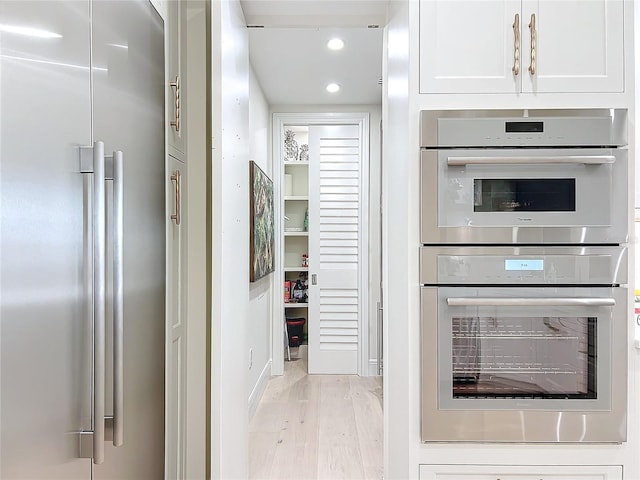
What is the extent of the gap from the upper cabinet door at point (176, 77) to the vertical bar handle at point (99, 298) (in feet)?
2.04

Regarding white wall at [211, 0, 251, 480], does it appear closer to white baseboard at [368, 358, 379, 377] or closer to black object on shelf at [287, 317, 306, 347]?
white baseboard at [368, 358, 379, 377]

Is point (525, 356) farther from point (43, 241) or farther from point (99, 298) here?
point (43, 241)

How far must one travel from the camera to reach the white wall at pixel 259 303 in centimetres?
333

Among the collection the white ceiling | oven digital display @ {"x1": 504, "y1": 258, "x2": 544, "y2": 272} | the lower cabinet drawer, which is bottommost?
the lower cabinet drawer

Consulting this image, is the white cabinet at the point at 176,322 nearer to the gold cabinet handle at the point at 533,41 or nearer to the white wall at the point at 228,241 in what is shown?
the white wall at the point at 228,241

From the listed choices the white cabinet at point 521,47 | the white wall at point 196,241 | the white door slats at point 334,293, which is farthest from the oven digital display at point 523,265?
the white door slats at point 334,293

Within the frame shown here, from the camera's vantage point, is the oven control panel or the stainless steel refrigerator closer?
the stainless steel refrigerator

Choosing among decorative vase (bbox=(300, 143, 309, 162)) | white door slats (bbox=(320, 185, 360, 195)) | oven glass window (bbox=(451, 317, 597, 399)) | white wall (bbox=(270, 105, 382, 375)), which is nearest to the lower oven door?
oven glass window (bbox=(451, 317, 597, 399))

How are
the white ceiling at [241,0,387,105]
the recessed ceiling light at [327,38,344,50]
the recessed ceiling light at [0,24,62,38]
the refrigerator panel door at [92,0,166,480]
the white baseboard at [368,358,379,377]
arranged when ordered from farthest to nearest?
the white baseboard at [368,358,379,377] → the recessed ceiling light at [327,38,344,50] → the white ceiling at [241,0,387,105] → the refrigerator panel door at [92,0,166,480] → the recessed ceiling light at [0,24,62,38]

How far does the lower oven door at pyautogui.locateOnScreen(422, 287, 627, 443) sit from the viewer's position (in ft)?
4.79

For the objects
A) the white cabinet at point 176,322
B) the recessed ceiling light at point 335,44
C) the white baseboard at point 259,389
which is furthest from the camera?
the white baseboard at point 259,389

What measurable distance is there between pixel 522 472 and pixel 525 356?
396 millimetres

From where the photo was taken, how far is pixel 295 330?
488 centimetres

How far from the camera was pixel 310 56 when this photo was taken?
325 centimetres
